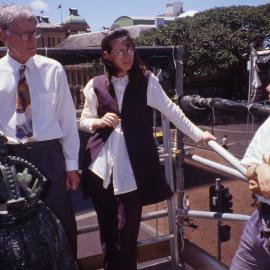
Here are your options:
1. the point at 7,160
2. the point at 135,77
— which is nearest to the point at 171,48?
the point at 135,77

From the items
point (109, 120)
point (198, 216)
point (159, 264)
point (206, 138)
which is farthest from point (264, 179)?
point (159, 264)

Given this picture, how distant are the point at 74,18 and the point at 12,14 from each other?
61.3 metres

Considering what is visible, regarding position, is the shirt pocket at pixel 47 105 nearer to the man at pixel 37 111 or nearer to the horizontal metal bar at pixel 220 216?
the man at pixel 37 111

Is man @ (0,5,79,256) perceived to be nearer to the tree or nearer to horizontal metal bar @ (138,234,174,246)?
horizontal metal bar @ (138,234,174,246)

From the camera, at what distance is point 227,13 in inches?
886

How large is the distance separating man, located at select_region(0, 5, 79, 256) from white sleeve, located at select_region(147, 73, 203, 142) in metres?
0.54

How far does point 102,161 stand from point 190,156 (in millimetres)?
683

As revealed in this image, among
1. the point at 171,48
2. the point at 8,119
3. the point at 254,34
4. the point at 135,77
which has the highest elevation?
the point at 254,34

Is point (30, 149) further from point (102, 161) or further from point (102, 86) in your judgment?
point (102, 86)

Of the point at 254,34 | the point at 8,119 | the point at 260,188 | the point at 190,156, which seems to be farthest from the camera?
the point at 254,34

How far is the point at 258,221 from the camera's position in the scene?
1.96 m

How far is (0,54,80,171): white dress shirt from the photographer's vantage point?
7.40 ft

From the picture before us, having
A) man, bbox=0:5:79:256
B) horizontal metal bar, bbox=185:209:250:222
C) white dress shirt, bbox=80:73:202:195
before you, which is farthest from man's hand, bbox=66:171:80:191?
horizontal metal bar, bbox=185:209:250:222

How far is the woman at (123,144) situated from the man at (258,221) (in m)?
0.61
